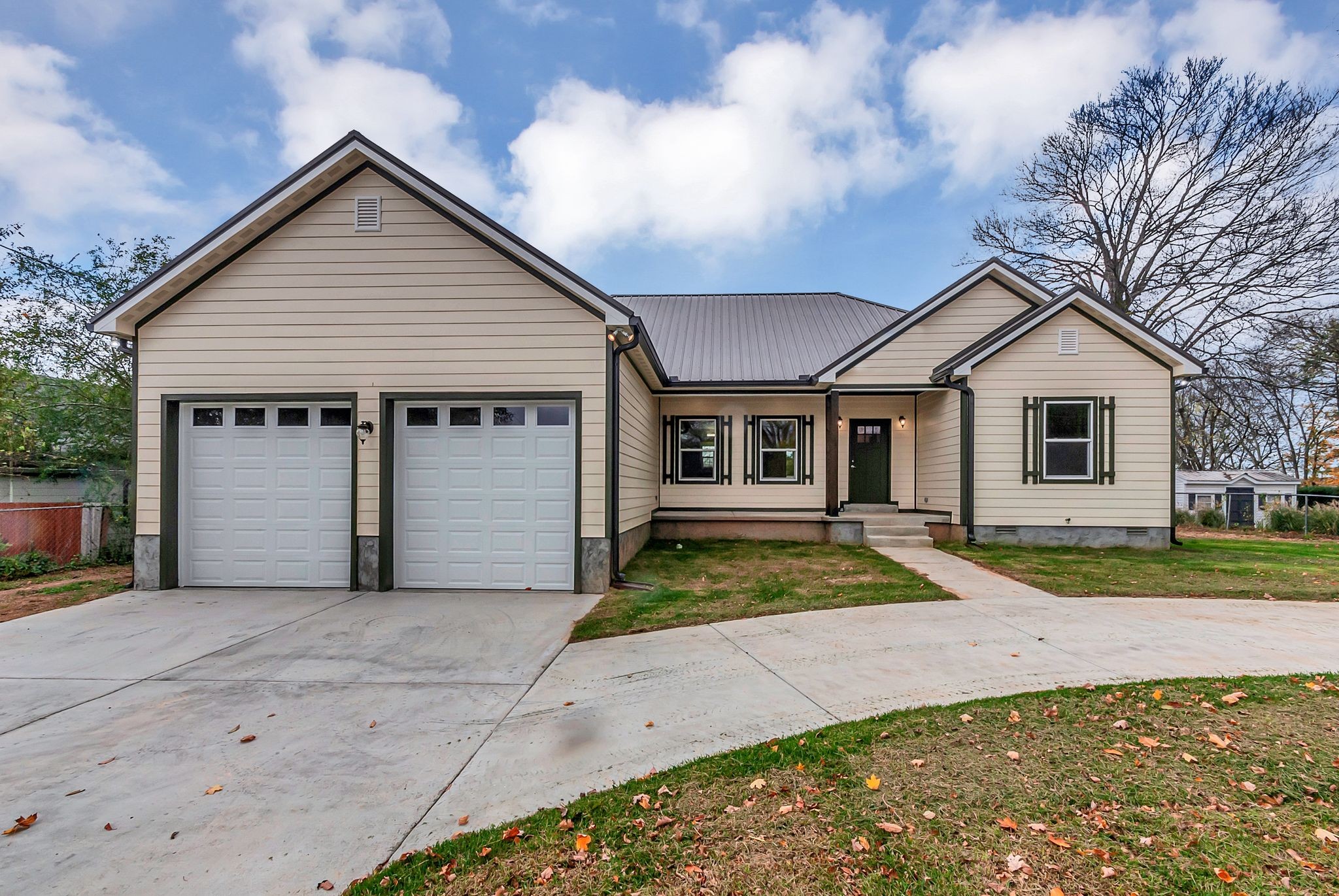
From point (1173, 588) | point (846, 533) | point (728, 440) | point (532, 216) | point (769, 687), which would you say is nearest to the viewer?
point (769, 687)

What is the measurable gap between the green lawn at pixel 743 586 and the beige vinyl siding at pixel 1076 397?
3.20 m

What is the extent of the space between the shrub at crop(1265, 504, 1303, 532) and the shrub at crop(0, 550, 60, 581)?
84.1 ft

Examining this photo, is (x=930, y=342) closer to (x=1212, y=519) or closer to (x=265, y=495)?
(x=1212, y=519)

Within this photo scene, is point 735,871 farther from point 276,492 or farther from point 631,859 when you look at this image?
point 276,492

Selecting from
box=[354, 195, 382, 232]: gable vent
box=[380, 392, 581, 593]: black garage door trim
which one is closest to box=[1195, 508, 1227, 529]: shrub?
box=[380, 392, 581, 593]: black garage door trim

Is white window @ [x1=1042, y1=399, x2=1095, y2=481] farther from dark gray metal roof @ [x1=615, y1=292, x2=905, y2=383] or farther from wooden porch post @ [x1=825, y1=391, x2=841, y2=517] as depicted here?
dark gray metal roof @ [x1=615, y1=292, x2=905, y2=383]

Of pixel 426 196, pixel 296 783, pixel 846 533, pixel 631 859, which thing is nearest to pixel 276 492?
pixel 426 196

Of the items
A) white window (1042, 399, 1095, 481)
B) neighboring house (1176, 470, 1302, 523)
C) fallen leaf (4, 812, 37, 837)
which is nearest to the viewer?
fallen leaf (4, 812, 37, 837)

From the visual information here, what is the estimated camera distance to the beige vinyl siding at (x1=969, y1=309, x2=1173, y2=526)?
10.9m

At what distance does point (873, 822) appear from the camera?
Result: 7.94 ft

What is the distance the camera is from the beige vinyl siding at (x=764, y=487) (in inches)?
506

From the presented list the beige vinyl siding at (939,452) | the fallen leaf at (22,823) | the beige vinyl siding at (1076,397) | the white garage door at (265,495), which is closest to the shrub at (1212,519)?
the beige vinyl siding at (1076,397)

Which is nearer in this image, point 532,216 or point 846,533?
point 846,533

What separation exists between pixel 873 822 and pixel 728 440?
35.2ft
